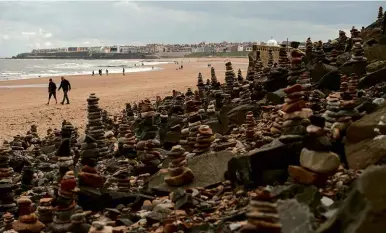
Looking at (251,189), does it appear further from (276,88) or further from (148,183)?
(276,88)

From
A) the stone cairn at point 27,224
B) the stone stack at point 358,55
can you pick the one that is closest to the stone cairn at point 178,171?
the stone cairn at point 27,224

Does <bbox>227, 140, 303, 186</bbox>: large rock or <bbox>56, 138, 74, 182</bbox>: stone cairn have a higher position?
<bbox>227, 140, 303, 186</bbox>: large rock

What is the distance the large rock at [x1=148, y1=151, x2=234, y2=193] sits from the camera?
312 inches

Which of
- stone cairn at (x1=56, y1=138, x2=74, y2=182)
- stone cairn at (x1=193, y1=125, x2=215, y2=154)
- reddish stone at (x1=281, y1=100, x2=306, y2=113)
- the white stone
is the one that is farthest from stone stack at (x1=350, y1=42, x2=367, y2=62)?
stone cairn at (x1=56, y1=138, x2=74, y2=182)

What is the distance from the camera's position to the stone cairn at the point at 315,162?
19.6 feet

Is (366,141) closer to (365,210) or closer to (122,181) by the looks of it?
(365,210)

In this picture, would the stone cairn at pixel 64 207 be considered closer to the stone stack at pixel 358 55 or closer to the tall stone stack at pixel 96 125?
the tall stone stack at pixel 96 125

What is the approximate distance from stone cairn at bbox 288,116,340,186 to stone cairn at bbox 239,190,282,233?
1700mm

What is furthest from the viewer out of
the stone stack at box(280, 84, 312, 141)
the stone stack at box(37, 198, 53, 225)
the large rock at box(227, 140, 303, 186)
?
the stone stack at box(37, 198, 53, 225)

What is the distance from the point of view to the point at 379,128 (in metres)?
6.60

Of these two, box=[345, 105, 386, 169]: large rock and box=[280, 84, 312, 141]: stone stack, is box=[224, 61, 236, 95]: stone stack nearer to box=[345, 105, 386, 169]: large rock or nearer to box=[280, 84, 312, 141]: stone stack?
box=[280, 84, 312, 141]: stone stack

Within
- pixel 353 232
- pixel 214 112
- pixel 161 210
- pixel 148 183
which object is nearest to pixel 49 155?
pixel 214 112

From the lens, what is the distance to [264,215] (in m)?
4.45

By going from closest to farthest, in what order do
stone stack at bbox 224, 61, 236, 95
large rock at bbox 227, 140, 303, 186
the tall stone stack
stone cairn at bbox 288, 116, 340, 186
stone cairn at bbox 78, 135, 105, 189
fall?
stone cairn at bbox 288, 116, 340, 186 < large rock at bbox 227, 140, 303, 186 < stone cairn at bbox 78, 135, 105, 189 < the tall stone stack < stone stack at bbox 224, 61, 236, 95
